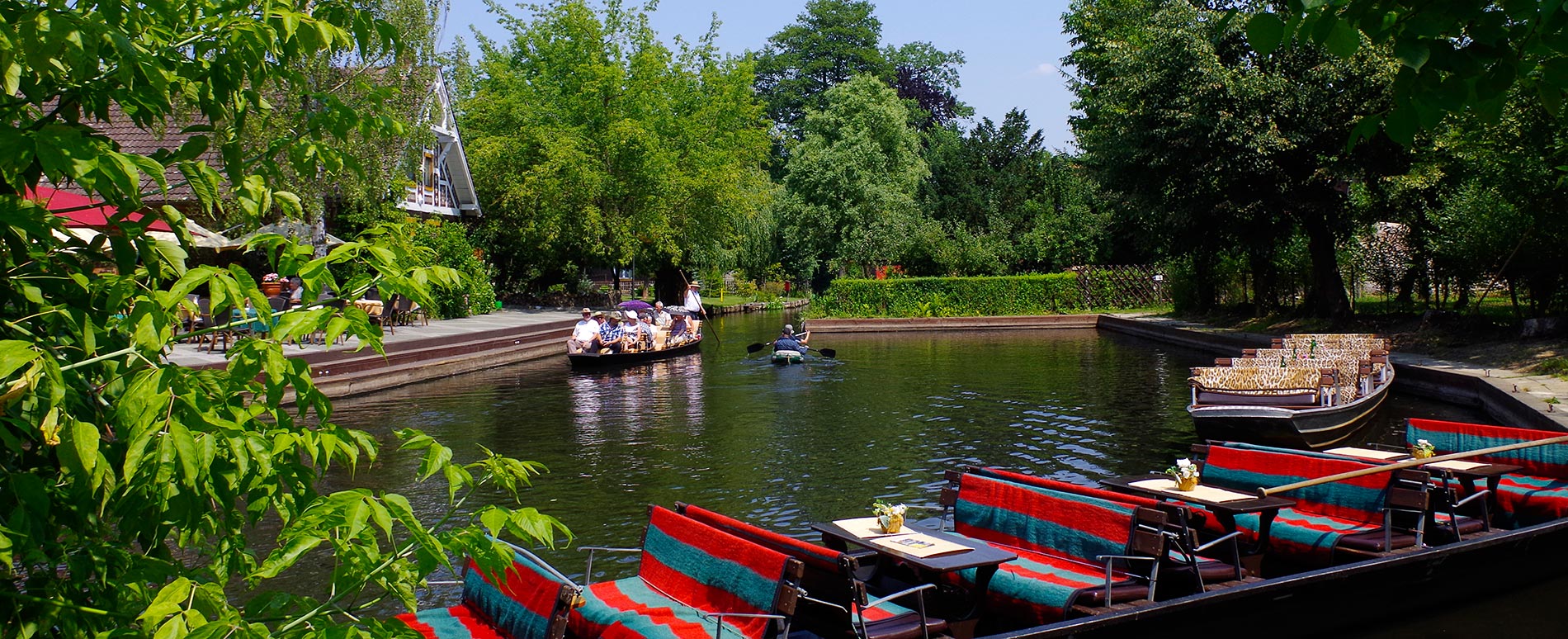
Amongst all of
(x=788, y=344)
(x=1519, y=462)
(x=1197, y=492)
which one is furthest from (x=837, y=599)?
(x=788, y=344)

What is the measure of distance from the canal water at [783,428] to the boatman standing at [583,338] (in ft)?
3.28

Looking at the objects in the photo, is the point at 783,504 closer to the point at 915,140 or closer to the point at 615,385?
the point at 615,385

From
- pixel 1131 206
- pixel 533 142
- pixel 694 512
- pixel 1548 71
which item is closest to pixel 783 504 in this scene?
pixel 694 512

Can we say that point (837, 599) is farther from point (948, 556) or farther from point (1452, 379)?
point (1452, 379)

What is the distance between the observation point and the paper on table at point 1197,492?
8136mm

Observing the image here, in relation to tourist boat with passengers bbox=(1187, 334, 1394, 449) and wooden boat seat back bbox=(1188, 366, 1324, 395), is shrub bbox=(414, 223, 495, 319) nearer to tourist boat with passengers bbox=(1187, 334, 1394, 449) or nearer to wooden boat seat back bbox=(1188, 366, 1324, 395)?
wooden boat seat back bbox=(1188, 366, 1324, 395)

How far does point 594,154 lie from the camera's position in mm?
49531

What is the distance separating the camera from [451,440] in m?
16.6

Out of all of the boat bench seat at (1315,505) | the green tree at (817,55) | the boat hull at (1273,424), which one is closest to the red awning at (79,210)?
the boat bench seat at (1315,505)

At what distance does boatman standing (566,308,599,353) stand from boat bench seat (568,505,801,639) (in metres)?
22.4

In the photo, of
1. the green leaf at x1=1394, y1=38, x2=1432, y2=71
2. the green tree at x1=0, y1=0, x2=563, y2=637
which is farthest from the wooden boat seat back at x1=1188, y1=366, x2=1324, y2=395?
the green tree at x1=0, y1=0, x2=563, y2=637

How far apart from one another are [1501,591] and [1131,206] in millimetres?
25373

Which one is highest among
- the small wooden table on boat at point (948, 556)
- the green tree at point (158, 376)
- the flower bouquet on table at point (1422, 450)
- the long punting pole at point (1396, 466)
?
the green tree at point (158, 376)

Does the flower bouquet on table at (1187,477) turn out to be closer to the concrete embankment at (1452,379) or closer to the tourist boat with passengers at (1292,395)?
the tourist boat with passengers at (1292,395)
